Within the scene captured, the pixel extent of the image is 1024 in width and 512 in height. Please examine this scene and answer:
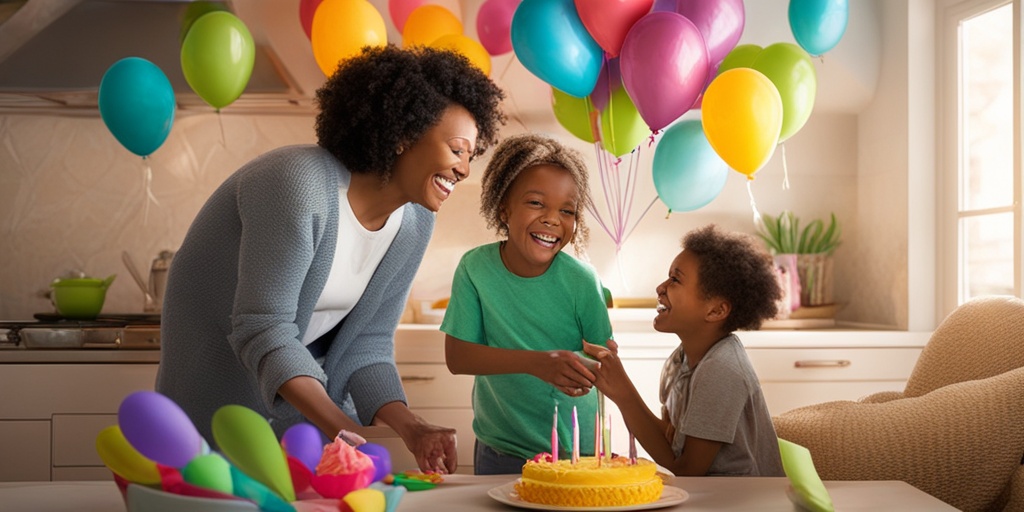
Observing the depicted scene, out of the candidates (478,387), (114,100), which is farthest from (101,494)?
(114,100)

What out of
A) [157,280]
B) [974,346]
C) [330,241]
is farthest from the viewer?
[157,280]

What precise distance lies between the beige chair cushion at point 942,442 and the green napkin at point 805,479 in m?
0.93

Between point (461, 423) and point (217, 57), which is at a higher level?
point (217, 57)

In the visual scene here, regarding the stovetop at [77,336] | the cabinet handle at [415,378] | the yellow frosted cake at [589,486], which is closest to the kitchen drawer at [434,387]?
the cabinet handle at [415,378]

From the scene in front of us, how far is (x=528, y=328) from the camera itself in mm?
1953

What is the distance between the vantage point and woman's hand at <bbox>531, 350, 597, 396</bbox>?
1702 millimetres

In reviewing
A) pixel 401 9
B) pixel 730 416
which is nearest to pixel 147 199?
pixel 401 9

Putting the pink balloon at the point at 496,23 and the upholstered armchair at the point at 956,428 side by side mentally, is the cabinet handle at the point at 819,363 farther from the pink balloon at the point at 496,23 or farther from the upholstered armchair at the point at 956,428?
the pink balloon at the point at 496,23

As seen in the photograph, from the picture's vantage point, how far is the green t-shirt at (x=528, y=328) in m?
1.92

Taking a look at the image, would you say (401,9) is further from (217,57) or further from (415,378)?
(415,378)

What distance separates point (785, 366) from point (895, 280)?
0.64 meters

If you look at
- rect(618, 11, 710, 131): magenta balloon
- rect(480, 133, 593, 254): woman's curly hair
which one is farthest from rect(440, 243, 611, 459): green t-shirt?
rect(618, 11, 710, 131): magenta balloon

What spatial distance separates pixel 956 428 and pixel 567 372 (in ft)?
2.60

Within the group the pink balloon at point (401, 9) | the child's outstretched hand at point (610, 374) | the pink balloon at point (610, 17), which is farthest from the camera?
the pink balloon at point (401, 9)
